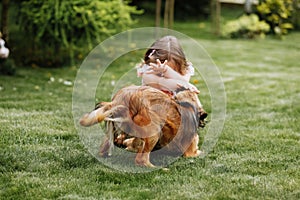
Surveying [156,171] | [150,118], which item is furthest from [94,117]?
[156,171]

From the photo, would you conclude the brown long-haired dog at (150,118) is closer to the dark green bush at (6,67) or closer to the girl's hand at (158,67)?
the girl's hand at (158,67)

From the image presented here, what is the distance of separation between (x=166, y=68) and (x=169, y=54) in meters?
0.12

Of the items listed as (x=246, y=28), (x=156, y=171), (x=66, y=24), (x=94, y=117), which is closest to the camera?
(x=94, y=117)

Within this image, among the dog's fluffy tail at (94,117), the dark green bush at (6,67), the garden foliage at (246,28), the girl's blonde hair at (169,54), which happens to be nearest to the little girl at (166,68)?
the girl's blonde hair at (169,54)

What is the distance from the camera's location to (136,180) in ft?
11.6

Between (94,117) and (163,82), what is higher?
(163,82)

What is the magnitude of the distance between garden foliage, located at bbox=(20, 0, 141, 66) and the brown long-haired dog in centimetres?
436

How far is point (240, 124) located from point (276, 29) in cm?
731

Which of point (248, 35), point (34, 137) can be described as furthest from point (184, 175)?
point (248, 35)

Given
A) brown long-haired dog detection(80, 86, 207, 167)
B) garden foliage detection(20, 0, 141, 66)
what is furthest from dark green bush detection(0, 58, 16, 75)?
brown long-haired dog detection(80, 86, 207, 167)

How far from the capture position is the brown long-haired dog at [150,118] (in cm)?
365

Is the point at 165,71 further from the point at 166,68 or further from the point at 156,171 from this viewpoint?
the point at 156,171

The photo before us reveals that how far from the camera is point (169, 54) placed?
3.94 m

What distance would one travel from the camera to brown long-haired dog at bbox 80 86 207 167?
12.0ft
